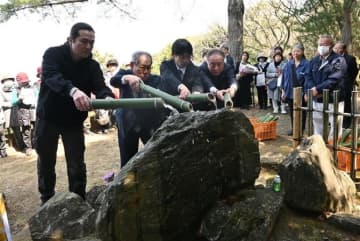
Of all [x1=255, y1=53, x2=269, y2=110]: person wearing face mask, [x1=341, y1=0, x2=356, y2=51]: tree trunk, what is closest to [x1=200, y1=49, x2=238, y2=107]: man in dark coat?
[x1=255, y1=53, x2=269, y2=110]: person wearing face mask

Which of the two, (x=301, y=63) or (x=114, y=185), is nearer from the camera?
(x=114, y=185)

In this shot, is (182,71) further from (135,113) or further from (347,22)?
(347,22)

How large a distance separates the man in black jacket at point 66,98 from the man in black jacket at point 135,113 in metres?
0.23

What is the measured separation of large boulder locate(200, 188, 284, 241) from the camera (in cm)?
299

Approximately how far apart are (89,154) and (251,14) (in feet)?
56.3

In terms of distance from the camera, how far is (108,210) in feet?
9.36

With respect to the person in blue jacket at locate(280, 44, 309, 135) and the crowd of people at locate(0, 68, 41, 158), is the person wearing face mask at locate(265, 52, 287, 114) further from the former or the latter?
the crowd of people at locate(0, 68, 41, 158)

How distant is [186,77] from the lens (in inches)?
157

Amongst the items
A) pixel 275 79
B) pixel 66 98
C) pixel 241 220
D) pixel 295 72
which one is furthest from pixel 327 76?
pixel 275 79

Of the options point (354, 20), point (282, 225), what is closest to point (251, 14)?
point (354, 20)

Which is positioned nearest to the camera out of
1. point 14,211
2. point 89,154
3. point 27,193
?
point 14,211

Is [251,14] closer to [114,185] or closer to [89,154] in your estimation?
[89,154]

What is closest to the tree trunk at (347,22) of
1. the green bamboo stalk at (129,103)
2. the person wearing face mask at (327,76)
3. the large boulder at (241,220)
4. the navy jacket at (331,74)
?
the person wearing face mask at (327,76)

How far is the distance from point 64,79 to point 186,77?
125 cm
